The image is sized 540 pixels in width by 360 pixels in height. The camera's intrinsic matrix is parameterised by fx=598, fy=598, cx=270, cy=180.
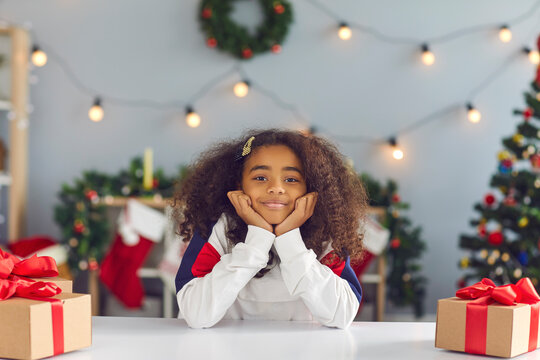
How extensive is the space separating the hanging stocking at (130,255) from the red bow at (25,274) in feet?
7.45

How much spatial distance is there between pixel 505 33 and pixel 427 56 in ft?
1.72

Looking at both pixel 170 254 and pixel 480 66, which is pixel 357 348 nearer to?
pixel 170 254

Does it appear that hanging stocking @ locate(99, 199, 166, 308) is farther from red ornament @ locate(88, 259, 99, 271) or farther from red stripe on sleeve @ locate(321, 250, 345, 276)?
red stripe on sleeve @ locate(321, 250, 345, 276)

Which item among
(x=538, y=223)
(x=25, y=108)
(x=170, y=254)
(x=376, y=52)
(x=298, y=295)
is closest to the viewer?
(x=298, y=295)

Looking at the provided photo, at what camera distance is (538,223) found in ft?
9.73

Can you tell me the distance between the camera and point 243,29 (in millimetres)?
3805

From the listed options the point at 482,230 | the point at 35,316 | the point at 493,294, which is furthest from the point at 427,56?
the point at 35,316

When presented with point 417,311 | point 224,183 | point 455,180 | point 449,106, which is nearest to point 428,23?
point 449,106

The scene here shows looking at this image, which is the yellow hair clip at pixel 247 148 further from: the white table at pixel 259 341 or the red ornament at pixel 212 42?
the red ornament at pixel 212 42

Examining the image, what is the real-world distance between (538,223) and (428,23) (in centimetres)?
157

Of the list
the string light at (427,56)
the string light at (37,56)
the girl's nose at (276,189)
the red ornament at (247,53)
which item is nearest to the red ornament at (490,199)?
the string light at (427,56)

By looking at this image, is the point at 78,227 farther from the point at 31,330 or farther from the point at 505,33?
the point at 505,33

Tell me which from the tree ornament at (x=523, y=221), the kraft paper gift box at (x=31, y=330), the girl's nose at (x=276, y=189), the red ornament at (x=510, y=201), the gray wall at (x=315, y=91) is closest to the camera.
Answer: the kraft paper gift box at (x=31, y=330)

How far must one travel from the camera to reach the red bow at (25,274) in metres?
0.92
